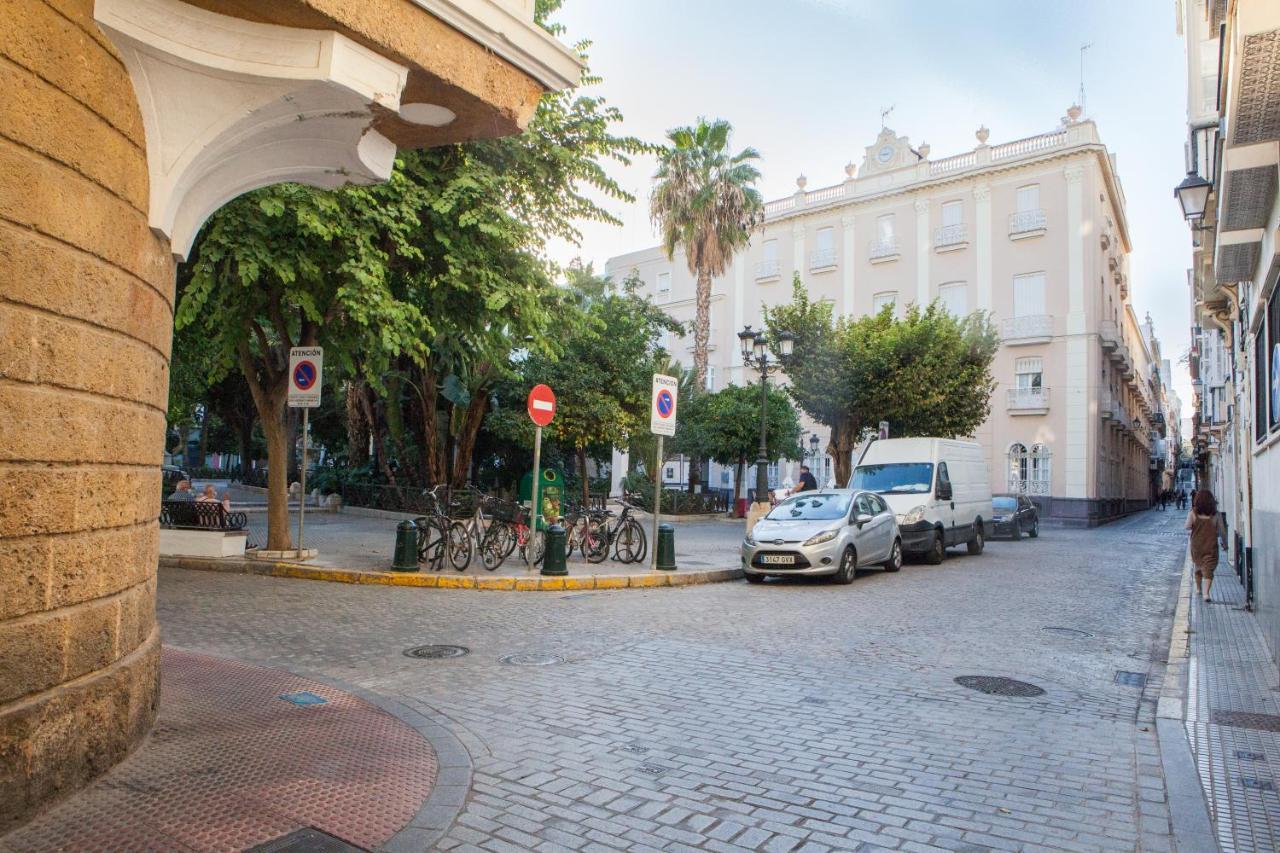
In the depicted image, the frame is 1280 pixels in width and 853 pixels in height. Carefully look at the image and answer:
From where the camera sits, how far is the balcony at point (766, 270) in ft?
144

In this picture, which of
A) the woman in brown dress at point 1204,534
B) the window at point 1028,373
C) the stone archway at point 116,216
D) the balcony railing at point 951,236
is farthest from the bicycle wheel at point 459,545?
the balcony railing at point 951,236

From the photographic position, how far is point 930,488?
17391 mm

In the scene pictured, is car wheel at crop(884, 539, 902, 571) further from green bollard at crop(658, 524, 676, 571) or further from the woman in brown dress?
the woman in brown dress

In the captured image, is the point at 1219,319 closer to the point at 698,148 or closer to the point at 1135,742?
the point at 1135,742

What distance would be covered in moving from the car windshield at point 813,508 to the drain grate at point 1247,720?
300 inches

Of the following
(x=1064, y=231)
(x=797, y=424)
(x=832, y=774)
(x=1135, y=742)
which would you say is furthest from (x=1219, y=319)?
(x=1064, y=231)

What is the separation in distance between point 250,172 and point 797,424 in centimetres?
3019

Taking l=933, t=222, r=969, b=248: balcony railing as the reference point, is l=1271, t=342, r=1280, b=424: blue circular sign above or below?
below

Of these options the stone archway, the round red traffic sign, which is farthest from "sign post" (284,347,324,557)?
the stone archway

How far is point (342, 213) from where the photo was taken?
34.1ft

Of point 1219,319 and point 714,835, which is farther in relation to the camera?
point 1219,319

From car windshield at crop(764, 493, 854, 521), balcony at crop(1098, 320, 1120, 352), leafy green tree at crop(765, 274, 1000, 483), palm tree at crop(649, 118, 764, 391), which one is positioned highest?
palm tree at crop(649, 118, 764, 391)

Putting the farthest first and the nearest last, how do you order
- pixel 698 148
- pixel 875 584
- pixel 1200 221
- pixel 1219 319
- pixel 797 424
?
pixel 797 424
pixel 698 148
pixel 1219 319
pixel 875 584
pixel 1200 221

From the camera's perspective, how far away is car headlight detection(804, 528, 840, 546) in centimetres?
1287
